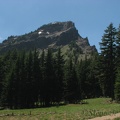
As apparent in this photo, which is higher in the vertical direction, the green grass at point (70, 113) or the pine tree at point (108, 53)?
the pine tree at point (108, 53)

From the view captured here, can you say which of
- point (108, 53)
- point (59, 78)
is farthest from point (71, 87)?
point (108, 53)

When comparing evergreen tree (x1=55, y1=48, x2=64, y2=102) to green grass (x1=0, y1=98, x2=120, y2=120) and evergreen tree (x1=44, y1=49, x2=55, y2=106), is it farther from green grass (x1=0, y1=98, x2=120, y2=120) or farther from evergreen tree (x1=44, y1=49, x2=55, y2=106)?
green grass (x1=0, y1=98, x2=120, y2=120)

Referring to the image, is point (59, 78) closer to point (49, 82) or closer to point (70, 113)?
point (49, 82)

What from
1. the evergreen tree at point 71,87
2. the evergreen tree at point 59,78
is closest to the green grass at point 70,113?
the evergreen tree at point 59,78

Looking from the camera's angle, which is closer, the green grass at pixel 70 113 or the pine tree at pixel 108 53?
the green grass at pixel 70 113

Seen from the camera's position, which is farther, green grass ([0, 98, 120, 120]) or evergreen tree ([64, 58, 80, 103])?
evergreen tree ([64, 58, 80, 103])

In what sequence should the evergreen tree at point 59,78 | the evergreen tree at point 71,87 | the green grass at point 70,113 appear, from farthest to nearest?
the evergreen tree at point 71,87 < the evergreen tree at point 59,78 < the green grass at point 70,113

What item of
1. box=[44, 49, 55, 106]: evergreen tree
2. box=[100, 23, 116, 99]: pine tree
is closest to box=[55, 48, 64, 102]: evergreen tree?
box=[44, 49, 55, 106]: evergreen tree

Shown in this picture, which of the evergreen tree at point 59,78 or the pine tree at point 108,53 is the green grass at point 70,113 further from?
the evergreen tree at point 59,78

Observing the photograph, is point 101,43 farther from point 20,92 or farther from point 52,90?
point 20,92

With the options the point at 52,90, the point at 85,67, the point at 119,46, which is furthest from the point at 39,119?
the point at 85,67

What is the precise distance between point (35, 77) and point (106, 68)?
67.7 feet

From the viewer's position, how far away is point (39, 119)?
3528cm

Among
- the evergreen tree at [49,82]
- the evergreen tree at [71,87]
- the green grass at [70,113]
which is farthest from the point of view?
the evergreen tree at [71,87]
